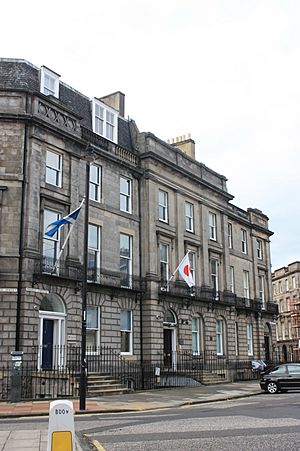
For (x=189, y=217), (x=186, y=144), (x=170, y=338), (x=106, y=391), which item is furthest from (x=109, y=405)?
(x=186, y=144)

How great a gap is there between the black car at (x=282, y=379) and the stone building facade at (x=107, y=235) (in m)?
7.03

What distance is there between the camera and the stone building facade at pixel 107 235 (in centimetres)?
2319

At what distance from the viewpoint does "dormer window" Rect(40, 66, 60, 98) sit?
27047 millimetres

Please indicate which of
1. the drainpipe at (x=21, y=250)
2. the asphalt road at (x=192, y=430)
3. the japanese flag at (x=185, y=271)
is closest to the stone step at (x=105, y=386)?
the drainpipe at (x=21, y=250)

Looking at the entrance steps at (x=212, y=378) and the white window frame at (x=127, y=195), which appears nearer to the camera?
the entrance steps at (x=212, y=378)

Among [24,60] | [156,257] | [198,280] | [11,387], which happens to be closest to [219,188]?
[198,280]

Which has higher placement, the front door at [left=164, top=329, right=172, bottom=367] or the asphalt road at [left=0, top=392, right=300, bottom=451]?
the front door at [left=164, top=329, right=172, bottom=367]

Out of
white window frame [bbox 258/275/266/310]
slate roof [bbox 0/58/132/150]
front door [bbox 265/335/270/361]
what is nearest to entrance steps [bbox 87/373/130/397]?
slate roof [bbox 0/58/132/150]

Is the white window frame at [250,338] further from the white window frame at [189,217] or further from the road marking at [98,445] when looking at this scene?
the road marking at [98,445]

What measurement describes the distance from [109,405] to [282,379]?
30.6 feet

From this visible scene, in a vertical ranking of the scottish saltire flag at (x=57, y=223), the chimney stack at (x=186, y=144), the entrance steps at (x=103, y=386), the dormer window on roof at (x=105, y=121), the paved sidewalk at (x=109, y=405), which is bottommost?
the paved sidewalk at (x=109, y=405)

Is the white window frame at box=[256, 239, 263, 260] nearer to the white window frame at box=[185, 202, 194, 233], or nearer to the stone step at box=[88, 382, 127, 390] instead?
the white window frame at box=[185, 202, 194, 233]

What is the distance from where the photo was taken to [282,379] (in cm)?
2425

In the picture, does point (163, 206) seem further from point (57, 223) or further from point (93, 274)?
point (57, 223)
